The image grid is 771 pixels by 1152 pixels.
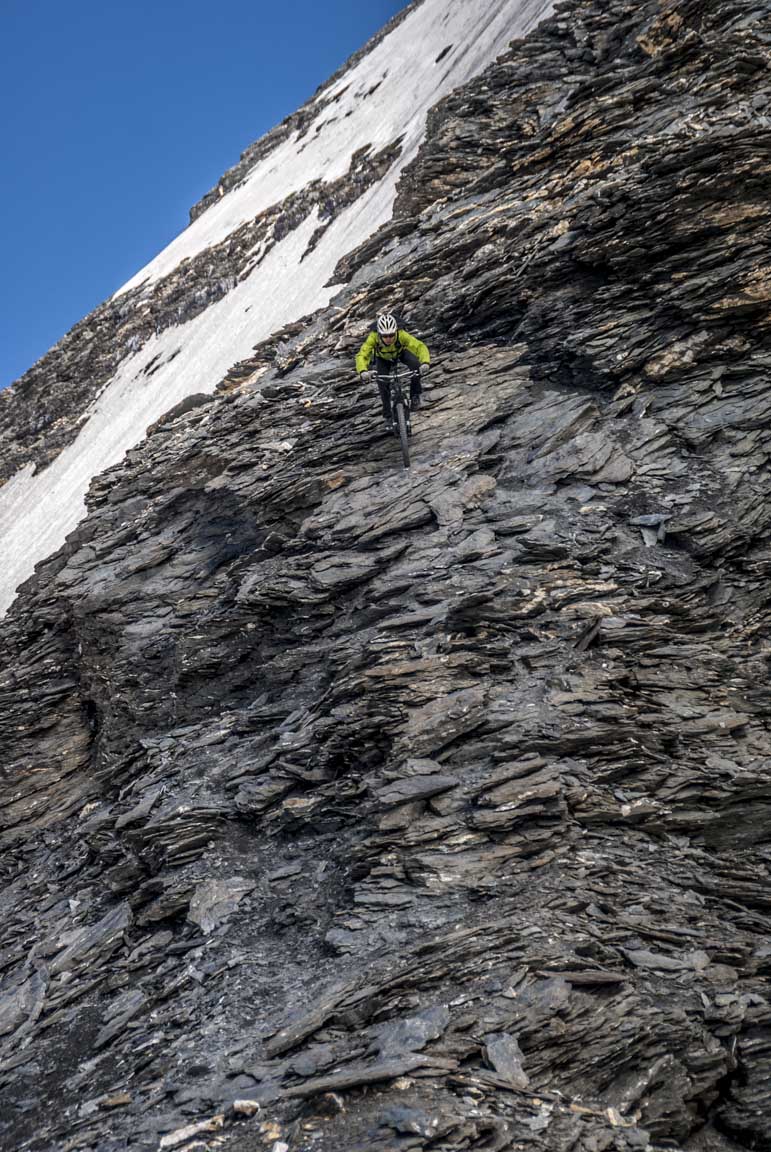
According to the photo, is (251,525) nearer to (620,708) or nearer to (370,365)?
(370,365)

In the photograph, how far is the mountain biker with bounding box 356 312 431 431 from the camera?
557 inches

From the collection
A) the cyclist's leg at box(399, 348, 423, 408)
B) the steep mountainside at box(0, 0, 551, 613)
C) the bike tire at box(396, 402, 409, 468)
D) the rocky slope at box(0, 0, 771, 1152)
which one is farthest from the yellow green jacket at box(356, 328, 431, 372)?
the steep mountainside at box(0, 0, 551, 613)

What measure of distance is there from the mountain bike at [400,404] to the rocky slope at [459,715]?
0.45 m

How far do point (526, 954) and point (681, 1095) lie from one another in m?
1.75

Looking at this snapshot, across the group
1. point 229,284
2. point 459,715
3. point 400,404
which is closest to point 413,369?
point 400,404

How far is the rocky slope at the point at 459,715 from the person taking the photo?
24.7 feet

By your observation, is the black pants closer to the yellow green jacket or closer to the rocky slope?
the yellow green jacket

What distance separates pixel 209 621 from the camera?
48.5 feet

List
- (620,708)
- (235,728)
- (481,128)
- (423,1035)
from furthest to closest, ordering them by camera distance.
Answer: (481,128)
(235,728)
(620,708)
(423,1035)

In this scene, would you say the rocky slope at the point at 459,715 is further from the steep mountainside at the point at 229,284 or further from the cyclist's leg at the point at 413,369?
the steep mountainside at the point at 229,284

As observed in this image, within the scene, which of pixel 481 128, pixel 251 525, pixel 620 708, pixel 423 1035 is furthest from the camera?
pixel 481 128

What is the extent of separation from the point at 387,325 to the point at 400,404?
1321 mm

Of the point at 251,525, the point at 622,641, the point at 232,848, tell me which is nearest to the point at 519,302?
the point at 251,525

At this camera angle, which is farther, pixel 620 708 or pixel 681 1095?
pixel 620 708
